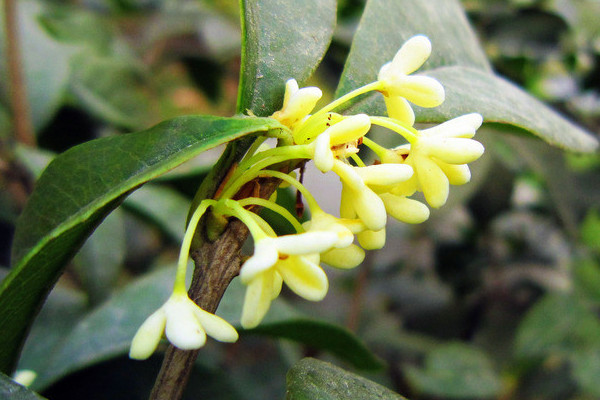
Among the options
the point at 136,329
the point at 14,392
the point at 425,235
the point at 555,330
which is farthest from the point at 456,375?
the point at 14,392

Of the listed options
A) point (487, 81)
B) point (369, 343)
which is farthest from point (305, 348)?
point (487, 81)

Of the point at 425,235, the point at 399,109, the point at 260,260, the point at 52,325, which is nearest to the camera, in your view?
the point at 260,260

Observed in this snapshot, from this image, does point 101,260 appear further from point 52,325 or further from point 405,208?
point 405,208

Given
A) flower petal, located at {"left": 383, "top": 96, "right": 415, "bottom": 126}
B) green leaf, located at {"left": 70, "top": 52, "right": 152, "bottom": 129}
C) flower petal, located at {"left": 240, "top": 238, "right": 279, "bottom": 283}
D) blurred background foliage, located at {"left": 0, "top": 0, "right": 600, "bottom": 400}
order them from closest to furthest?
flower petal, located at {"left": 240, "top": 238, "right": 279, "bottom": 283} < flower petal, located at {"left": 383, "top": 96, "right": 415, "bottom": 126} < blurred background foliage, located at {"left": 0, "top": 0, "right": 600, "bottom": 400} < green leaf, located at {"left": 70, "top": 52, "right": 152, "bottom": 129}

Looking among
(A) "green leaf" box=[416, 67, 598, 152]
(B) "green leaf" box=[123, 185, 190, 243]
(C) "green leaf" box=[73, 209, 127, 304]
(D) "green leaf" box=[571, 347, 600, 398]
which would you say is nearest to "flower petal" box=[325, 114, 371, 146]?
(A) "green leaf" box=[416, 67, 598, 152]

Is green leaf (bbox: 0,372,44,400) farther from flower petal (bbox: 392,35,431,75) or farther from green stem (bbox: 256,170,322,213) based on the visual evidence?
flower petal (bbox: 392,35,431,75)

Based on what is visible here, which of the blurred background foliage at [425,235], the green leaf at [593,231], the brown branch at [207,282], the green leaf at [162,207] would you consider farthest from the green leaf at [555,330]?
the brown branch at [207,282]

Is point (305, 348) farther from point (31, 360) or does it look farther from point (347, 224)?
point (347, 224)
